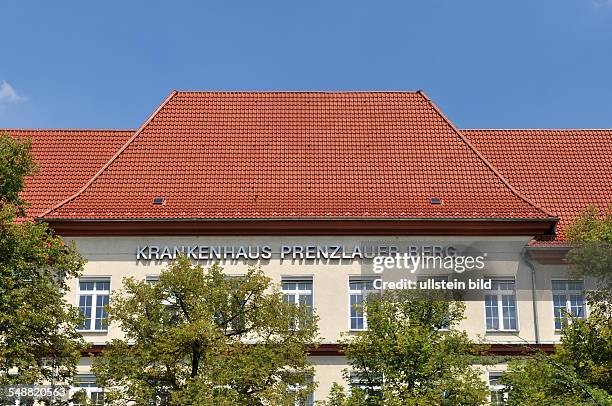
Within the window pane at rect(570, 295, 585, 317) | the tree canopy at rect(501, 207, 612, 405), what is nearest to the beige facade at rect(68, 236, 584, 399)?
the window pane at rect(570, 295, 585, 317)

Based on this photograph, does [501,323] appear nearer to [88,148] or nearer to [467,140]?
[467,140]

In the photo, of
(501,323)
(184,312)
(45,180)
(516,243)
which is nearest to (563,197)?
(516,243)

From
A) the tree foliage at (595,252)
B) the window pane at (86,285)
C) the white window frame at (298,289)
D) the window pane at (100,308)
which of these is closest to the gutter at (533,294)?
the tree foliage at (595,252)

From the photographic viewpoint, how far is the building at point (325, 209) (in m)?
26.5

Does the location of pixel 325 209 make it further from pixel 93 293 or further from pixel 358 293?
pixel 93 293

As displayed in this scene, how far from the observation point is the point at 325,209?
26.8 metres

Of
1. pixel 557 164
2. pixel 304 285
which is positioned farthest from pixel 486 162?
pixel 304 285

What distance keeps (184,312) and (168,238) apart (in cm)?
690

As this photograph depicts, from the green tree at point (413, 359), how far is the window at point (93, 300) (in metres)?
8.34

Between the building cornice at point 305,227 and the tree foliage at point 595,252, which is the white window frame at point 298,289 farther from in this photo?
the tree foliage at point 595,252

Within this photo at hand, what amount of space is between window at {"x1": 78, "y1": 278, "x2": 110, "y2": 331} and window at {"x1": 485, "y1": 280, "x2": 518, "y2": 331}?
1055 centimetres

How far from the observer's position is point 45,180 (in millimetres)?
29453

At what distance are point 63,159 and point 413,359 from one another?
15.4 m

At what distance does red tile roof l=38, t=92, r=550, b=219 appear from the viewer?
88.4 ft
